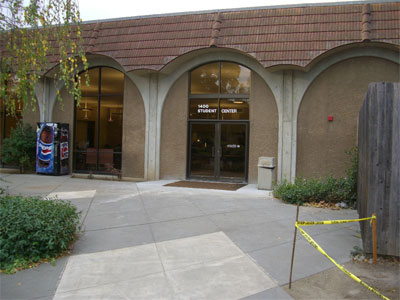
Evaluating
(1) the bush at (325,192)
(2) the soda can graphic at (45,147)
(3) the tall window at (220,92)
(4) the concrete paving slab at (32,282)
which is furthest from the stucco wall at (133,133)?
(4) the concrete paving slab at (32,282)

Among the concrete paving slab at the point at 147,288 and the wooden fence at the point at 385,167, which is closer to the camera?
the concrete paving slab at the point at 147,288

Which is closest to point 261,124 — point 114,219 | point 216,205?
point 216,205

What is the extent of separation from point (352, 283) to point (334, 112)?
8606 millimetres

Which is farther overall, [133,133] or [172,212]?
[133,133]

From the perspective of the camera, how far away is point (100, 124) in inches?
586

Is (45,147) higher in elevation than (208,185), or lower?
higher

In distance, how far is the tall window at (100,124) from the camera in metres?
14.7

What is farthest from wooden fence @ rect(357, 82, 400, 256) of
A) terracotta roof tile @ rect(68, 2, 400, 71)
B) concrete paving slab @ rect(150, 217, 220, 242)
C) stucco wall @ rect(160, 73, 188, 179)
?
stucco wall @ rect(160, 73, 188, 179)

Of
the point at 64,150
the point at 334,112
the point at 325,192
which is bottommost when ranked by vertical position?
the point at 325,192

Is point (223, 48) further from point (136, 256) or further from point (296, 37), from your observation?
point (136, 256)

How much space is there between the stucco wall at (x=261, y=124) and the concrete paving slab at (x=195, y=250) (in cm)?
684

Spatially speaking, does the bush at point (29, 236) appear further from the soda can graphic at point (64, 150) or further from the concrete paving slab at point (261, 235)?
the soda can graphic at point (64, 150)

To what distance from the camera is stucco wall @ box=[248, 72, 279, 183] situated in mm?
12625

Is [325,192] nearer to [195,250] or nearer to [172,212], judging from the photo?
[172,212]
